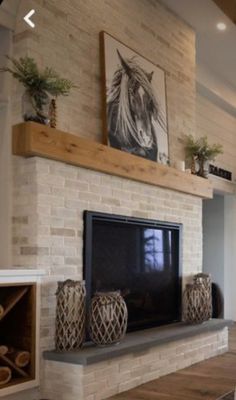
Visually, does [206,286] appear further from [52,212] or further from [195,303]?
[52,212]

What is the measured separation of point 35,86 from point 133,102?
4.49ft

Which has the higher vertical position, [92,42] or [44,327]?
[92,42]

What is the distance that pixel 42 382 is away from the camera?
3.60m

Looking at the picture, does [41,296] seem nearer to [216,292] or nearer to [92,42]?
[92,42]

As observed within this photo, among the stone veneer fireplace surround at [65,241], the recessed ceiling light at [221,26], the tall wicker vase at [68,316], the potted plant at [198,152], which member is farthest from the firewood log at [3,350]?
the recessed ceiling light at [221,26]

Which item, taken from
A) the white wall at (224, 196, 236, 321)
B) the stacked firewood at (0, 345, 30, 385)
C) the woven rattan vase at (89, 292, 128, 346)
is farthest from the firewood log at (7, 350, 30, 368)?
the white wall at (224, 196, 236, 321)

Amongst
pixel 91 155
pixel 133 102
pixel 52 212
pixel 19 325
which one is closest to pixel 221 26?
pixel 133 102

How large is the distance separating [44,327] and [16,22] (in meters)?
2.27

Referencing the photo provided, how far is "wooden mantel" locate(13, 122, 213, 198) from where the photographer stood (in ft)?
11.9

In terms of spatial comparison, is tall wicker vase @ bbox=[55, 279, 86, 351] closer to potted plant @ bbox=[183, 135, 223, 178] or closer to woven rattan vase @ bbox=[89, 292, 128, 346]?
woven rattan vase @ bbox=[89, 292, 128, 346]

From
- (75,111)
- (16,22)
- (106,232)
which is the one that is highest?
Result: (16,22)

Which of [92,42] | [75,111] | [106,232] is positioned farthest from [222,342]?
[92,42]

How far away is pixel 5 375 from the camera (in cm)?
333

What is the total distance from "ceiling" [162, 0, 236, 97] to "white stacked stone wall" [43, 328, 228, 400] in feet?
11.5
